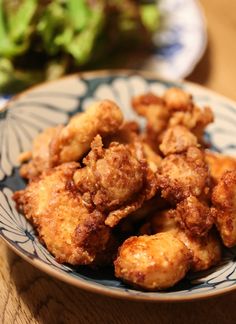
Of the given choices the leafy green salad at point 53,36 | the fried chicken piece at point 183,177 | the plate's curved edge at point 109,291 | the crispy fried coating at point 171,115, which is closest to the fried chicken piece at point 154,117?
the crispy fried coating at point 171,115

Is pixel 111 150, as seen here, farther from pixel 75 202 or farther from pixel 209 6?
pixel 209 6

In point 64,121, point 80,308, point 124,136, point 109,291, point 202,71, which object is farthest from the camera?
point 202,71

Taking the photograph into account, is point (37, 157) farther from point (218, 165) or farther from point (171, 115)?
point (218, 165)

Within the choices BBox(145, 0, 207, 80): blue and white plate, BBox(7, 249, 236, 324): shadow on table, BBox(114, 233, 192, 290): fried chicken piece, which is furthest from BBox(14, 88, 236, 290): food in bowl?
BBox(145, 0, 207, 80): blue and white plate

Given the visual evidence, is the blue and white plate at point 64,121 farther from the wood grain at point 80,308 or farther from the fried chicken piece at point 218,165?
the fried chicken piece at point 218,165

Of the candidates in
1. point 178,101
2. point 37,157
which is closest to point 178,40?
point 178,101

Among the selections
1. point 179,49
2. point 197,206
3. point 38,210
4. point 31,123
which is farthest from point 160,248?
point 179,49
